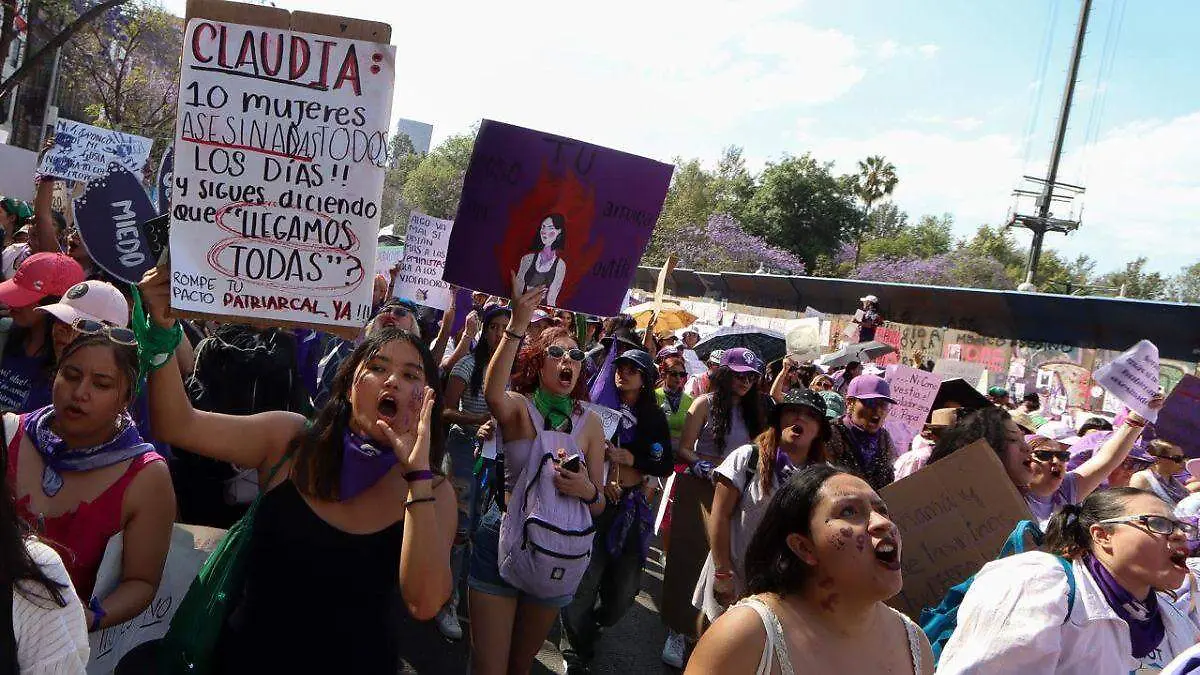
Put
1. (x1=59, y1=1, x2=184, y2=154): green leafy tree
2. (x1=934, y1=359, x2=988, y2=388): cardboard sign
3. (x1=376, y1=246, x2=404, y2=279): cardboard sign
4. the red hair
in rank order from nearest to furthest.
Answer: the red hair → (x1=934, y1=359, x2=988, y2=388): cardboard sign → (x1=376, y1=246, x2=404, y2=279): cardboard sign → (x1=59, y1=1, x2=184, y2=154): green leafy tree

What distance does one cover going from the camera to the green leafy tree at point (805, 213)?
51469 millimetres

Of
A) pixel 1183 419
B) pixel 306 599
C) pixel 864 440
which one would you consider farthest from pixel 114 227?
pixel 1183 419

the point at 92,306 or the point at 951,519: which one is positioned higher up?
the point at 92,306

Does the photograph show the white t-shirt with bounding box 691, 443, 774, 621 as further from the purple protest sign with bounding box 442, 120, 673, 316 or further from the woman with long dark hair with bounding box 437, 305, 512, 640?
the woman with long dark hair with bounding box 437, 305, 512, 640

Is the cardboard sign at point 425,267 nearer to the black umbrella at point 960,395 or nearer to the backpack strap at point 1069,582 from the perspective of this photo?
the black umbrella at point 960,395

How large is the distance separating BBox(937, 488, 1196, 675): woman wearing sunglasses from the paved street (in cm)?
293

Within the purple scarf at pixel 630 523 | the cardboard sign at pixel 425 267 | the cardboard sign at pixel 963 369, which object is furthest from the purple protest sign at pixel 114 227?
the cardboard sign at pixel 963 369

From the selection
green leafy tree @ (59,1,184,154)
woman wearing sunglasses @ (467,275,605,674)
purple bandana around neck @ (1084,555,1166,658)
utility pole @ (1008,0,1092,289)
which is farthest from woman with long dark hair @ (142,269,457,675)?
utility pole @ (1008,0,1092,289)

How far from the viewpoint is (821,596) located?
2.31 meters

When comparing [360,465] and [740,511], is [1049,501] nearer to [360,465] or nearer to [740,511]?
[740,511]

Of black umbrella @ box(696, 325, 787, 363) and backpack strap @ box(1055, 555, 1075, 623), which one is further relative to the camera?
black umbrella @ box(696, 325, 787, 363)

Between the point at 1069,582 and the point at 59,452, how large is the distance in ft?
10.1

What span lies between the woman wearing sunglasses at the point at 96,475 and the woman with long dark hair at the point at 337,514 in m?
0.26

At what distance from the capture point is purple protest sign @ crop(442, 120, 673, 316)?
404 cm
